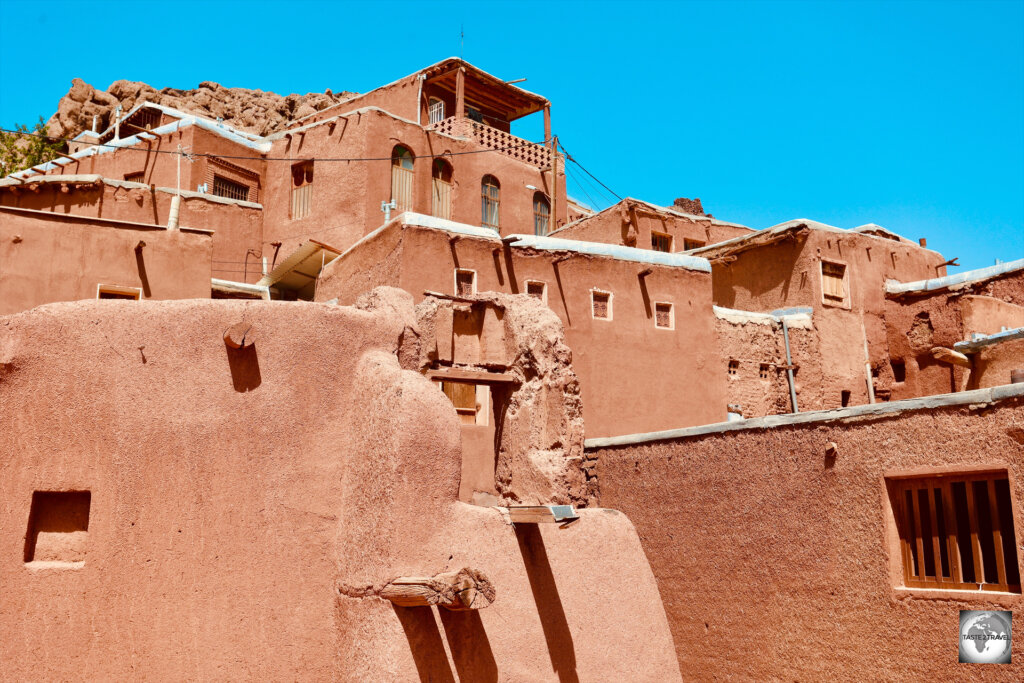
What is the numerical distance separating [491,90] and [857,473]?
19.4 meters

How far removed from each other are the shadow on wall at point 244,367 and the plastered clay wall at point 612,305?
6.45m

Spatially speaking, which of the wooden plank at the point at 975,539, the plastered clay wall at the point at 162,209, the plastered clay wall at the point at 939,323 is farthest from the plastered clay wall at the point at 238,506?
the plastered clay wall at the point at 939,323

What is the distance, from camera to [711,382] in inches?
689

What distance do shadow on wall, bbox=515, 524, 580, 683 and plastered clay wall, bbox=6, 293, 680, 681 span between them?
11cm

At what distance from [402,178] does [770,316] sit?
9.01 m

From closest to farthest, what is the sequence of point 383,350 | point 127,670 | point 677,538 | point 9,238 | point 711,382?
point 127,670, point 383,350, point 677,538, point 9,238, point 711,382

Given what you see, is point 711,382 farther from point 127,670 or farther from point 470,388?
point 127,670

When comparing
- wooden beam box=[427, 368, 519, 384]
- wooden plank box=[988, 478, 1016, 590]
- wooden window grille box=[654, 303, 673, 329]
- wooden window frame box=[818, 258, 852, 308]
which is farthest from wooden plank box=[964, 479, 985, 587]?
wooden window frame box=[818, 258, 852, 308]

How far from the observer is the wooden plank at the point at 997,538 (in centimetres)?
775

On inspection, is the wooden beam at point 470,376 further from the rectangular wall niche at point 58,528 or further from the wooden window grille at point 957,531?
the wooden window grille at point 957,531

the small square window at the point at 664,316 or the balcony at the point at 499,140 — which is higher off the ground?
the balcony at the point at 499,140

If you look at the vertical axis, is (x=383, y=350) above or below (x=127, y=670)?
above

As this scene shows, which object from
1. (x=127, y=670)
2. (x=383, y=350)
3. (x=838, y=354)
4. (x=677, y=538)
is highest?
(x=838, y=354)

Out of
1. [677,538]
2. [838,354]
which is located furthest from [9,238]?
[838,354]
